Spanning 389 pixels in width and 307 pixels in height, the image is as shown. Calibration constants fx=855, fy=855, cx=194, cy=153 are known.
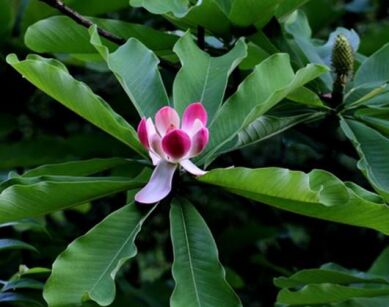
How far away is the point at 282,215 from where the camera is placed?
216 centimetres

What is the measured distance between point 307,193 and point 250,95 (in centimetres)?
21

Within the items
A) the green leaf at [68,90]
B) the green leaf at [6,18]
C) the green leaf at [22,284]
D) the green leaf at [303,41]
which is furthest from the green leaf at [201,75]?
the green leaf at [6,18]

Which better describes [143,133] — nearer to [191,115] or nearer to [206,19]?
[191,115]

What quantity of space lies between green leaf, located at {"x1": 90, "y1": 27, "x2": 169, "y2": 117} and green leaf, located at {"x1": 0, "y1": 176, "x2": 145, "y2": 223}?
0.12 meters

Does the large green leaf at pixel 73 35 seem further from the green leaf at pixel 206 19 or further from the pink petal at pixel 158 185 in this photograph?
the pink petal at pixel 158 185

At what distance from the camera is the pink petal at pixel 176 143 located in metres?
0.95

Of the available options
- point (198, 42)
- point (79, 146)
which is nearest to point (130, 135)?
point (198, 42)

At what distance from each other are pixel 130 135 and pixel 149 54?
186mm

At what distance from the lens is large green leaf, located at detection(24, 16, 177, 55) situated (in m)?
1.31

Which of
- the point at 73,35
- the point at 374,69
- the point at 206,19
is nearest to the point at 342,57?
the point at 374,69

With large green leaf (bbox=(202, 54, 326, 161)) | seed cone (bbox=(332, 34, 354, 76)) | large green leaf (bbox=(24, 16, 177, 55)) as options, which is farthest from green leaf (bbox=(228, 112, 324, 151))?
large green leaf (bbox=(24, 16, 177, 55))

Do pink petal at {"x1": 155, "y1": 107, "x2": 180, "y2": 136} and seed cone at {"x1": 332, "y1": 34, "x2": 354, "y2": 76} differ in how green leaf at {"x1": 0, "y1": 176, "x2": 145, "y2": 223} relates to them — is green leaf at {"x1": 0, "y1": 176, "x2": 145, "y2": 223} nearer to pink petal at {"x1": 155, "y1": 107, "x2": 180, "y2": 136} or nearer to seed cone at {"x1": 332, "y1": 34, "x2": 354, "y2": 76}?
pink petal at {"x1": 155, "y1": 107, "x2": 180, "y2": 136}

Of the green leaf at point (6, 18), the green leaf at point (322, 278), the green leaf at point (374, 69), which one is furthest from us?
the green leaf at point (6, 18)

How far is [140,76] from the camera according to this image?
3.65ft
